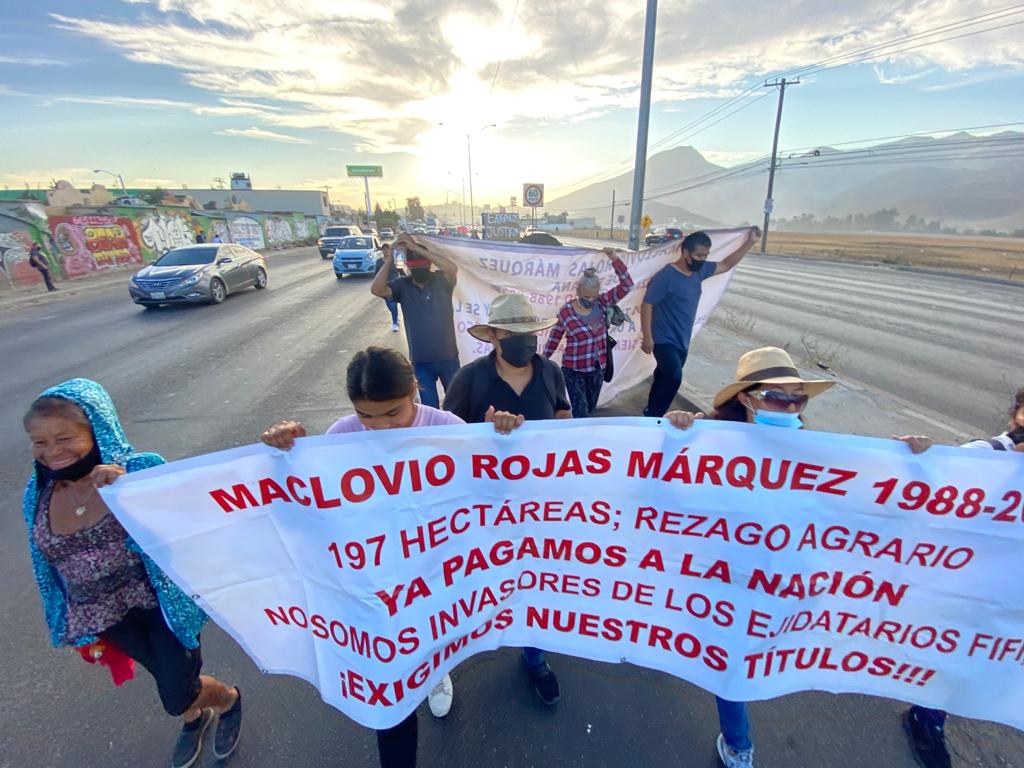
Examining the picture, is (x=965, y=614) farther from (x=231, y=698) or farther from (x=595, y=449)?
(x=231, y=698)

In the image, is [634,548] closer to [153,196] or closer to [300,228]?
[300,228]

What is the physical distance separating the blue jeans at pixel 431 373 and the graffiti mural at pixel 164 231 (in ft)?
86.2

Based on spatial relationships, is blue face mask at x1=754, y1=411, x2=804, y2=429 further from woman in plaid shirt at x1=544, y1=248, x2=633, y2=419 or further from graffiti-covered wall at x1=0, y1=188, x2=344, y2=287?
graffiti-covered wall at x1=0, y1=188, x2=344, y2=287

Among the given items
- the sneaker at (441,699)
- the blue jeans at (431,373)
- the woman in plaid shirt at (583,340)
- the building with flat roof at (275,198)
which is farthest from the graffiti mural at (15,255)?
the building with flat roof at (275,198)

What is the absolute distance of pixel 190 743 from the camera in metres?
2.05

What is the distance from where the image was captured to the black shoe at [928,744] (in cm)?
201

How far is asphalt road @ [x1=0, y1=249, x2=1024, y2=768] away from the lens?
2.08 meters

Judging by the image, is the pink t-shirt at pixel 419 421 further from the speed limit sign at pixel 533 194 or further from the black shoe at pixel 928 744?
the speed limit sign at pixel 533 194

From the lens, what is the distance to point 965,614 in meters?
1.88

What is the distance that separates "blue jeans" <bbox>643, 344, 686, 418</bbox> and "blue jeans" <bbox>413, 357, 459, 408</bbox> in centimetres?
199

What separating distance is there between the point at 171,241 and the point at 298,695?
3217 cm

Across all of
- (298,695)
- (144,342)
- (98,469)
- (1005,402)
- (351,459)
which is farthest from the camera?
(144,342)

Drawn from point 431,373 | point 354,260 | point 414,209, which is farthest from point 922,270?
point 414,209

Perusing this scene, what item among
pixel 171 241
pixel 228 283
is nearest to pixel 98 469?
pixel 228 283
